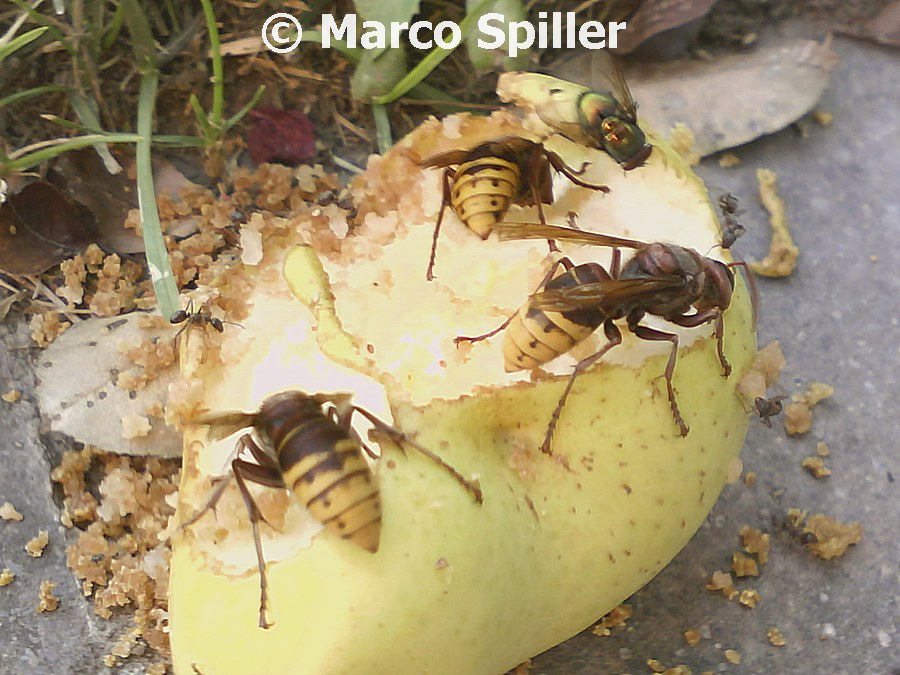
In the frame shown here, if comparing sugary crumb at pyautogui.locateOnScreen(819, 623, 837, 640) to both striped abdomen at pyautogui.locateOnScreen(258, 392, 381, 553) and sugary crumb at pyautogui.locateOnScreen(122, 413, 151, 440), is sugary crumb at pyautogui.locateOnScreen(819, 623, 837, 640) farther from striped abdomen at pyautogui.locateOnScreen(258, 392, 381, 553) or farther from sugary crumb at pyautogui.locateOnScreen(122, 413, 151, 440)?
sugary crumb at pyautogui.locateOnScreen(122, 413, 151, 440)

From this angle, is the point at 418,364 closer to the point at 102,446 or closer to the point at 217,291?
the point at 217,291

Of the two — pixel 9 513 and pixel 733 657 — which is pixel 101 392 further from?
pixel 733 657

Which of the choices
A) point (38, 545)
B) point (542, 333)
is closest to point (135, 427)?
point (38, 545)

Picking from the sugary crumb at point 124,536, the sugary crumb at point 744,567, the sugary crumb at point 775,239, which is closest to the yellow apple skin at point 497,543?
the sugary crumb at point 124,536

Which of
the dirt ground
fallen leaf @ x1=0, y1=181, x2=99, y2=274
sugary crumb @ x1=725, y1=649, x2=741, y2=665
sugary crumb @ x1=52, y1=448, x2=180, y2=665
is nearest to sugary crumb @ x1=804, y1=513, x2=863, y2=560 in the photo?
the dirt ground

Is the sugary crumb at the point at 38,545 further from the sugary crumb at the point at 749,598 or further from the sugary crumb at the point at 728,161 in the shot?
the sugary crumb at the point at 728,161
